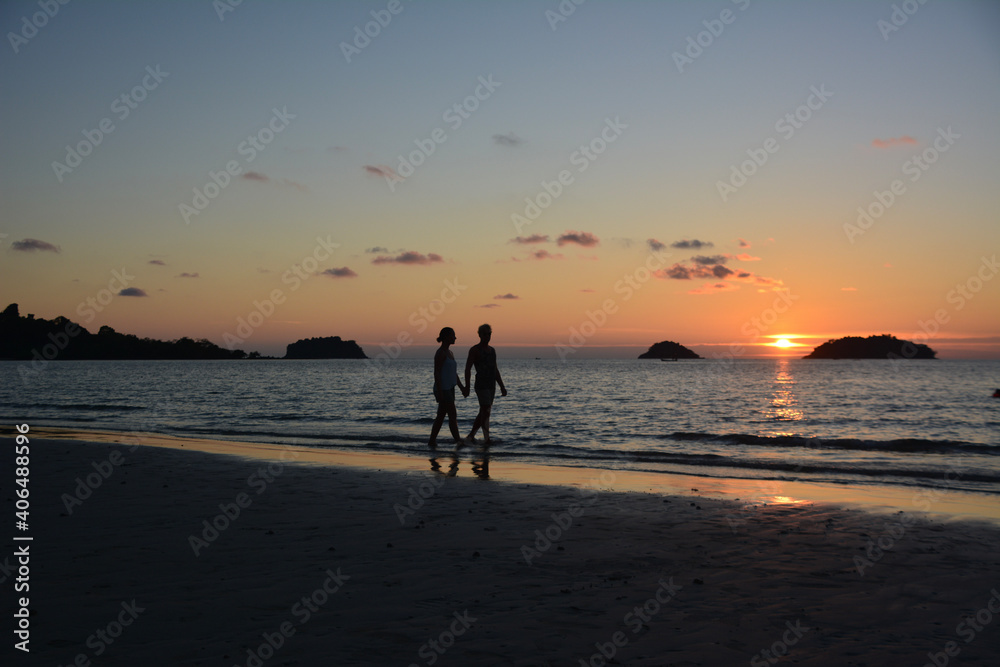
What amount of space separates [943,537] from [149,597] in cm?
855

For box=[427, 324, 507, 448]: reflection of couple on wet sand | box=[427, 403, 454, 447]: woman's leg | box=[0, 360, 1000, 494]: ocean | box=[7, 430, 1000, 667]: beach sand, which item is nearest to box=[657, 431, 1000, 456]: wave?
box=[0, 360, 1000, 494]: ocean

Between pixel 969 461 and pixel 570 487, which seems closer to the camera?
pixel 570 487

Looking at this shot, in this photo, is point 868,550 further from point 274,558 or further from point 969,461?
point 969,461

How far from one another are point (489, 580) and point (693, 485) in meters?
6.99

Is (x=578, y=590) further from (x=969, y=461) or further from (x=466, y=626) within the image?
(x=969, y=461)

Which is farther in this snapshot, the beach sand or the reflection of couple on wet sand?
the reflection of couple on wet sand

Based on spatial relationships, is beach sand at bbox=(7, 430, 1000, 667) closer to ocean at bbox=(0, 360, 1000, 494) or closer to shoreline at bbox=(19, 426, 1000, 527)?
shoreline at bbox=(19, 426, 1000, 527)

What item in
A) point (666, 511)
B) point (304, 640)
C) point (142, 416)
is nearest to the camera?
point (304, 640)

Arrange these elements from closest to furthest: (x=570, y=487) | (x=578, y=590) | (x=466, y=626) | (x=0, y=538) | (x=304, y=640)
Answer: (x=304, y=640) < (x=466, y=626) < (x=578, y=590) < (x=0, y=538) < (x=570, y=487)

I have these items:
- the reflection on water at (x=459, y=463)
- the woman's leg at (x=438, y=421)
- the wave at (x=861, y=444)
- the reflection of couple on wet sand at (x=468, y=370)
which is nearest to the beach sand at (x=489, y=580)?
the reflection on water at (x=459, y=463)

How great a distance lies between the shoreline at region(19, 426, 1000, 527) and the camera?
31.9ft

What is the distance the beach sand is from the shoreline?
2.45 ft

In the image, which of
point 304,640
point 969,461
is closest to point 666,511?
point 304,640

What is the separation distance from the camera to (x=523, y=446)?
695 inches
